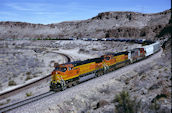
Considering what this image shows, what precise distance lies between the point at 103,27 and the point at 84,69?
11022cm

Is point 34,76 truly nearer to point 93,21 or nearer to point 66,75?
point 66,75

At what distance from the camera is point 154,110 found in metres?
9.79

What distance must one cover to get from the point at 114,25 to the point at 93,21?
1999 cm

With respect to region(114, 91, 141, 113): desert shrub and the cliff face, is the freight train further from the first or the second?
the cliff face

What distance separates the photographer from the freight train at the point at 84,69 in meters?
18.8

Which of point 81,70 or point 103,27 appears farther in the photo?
point 103,27

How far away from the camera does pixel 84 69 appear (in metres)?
21.9

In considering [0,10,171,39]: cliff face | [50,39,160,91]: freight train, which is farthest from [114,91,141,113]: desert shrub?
[0,10,171,39]: cliff face

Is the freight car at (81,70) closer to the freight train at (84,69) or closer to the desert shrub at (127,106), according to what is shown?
the freight train at (84,69)

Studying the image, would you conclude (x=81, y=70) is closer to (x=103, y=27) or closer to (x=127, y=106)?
(x=127, y=106)

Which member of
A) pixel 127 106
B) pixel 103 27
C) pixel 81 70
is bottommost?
pixel 127 106

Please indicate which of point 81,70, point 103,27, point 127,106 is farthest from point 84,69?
point 103,27

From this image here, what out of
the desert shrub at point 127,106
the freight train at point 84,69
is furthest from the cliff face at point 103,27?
the desert shrub at point 127,106

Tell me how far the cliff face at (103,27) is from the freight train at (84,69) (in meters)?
67.5
